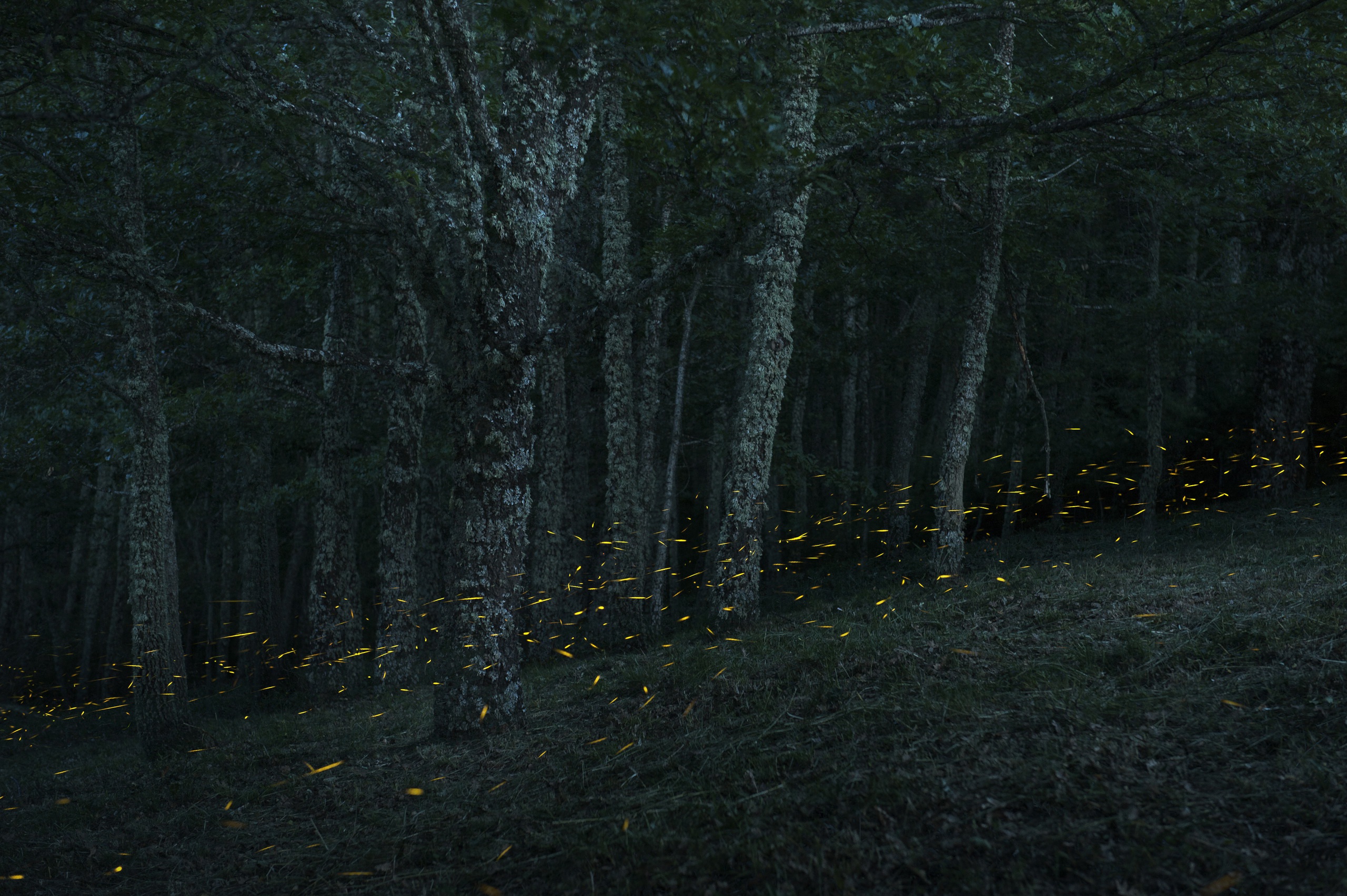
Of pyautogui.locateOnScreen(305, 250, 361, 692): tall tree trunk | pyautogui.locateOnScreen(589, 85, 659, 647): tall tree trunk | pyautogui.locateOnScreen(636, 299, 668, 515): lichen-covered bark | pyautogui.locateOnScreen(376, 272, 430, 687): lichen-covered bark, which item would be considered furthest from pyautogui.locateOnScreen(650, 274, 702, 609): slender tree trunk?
pyautogui.locateOnScreen(305, 250, 361, 692): tall tree trunk

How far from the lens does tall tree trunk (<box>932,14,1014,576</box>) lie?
40.8ft

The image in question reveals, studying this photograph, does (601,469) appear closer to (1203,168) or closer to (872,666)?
(1203,168)

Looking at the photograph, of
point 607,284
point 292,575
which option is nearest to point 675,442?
point 607,284

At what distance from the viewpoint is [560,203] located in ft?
30.2

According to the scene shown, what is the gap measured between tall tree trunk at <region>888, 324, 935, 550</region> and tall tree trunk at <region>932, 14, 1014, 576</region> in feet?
23.5

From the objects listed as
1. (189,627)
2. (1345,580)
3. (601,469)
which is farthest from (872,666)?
(189,627)

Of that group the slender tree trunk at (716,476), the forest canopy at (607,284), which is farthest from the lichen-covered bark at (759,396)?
the slender tree trunk at (716,476)

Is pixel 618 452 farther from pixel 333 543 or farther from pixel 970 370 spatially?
pixel 970 370

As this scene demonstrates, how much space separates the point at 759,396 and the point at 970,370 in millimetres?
3074

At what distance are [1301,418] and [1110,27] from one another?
347 inches

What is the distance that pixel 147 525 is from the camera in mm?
10383

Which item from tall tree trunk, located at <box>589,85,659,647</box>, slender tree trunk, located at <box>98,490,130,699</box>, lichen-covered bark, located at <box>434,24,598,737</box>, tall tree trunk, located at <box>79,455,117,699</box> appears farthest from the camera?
tall tree trunk, located at <box>79,455,117,699</box>

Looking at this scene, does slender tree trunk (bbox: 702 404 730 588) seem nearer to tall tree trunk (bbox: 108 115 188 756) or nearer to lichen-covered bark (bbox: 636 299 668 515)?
lichen-covered bark (bbox: 636 299 668 515)

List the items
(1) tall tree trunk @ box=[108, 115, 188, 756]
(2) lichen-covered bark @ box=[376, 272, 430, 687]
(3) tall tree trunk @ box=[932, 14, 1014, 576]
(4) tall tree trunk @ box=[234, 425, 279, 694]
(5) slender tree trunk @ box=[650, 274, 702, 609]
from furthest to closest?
(4) tall tree trunk @ box=[234, 425, 279, 694] < (5) slender tree trunk @ box=[650, 274, 702, 609] < (2) lichen-covered bark @ box=[376, 272, 430, 687] < (3) tall tree trunk @ box=[932, 14, 1014, 576] < (1) tall tree trunk @ box=[108, 115, 188, 756]
